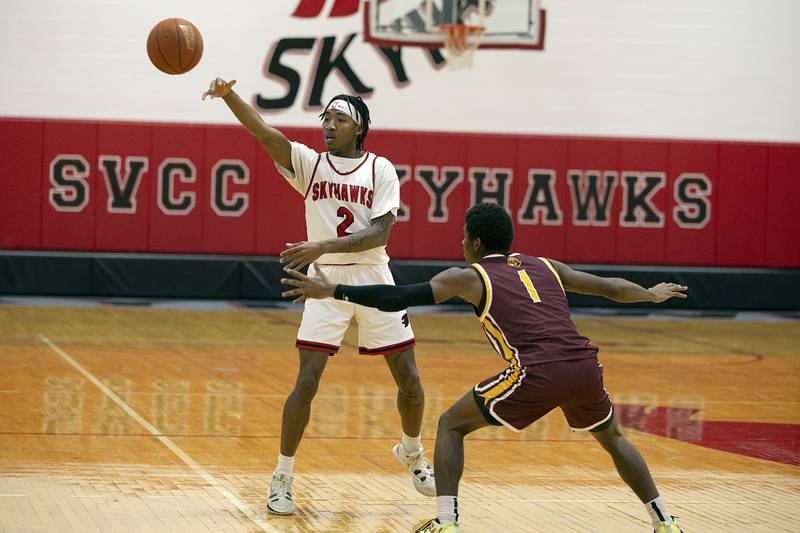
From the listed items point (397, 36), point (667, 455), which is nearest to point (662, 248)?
point (397, 36)

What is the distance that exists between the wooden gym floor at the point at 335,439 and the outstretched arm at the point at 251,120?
178 cm

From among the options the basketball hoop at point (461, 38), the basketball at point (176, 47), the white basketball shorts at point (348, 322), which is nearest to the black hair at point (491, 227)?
the white basketball shorts at point (348, 322)

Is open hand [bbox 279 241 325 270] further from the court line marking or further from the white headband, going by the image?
the court line marking

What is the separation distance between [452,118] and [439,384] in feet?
26.8

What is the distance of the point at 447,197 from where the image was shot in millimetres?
18234

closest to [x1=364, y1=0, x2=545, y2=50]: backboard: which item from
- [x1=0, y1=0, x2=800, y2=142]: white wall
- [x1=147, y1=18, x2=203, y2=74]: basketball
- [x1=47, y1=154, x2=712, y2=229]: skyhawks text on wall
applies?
[x1=0, y1=0, x2=800, y2=142]: white wall

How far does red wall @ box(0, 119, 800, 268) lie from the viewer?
685 inches

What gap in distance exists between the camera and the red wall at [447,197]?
17.4m

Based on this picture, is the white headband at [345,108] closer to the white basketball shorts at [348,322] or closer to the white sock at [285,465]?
the white basketball shorts at [348,322]

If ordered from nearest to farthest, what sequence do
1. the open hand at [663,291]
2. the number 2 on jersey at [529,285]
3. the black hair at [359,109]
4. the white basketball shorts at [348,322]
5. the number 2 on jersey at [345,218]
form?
the number 2 on jersey at [529,285] < the open hand at [663,291] < the white basketball shorts at [348,322] < the number 2 on jersey at [345,218] < the black hair at [359,109]

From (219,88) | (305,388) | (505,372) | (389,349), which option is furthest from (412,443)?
(219,88)

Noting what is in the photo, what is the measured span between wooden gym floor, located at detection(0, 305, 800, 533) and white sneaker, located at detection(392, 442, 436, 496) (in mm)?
83

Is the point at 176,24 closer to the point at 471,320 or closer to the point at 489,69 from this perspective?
the point at 471,320

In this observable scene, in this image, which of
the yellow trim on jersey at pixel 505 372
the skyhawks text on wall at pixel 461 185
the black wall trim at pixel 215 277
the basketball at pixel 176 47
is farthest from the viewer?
the skyhawks text on wall at pixel 461 185
